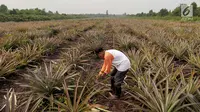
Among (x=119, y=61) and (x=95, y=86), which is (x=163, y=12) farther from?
(x=119, y=61)

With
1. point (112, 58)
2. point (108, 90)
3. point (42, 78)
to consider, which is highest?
point (112, 58)

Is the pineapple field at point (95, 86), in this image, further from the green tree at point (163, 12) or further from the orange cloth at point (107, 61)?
the green tree at point (163, 12)

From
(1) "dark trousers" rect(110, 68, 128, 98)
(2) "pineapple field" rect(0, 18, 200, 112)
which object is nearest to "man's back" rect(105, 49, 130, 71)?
(1) "dark trousers" rect(110, 68, 128, 98)

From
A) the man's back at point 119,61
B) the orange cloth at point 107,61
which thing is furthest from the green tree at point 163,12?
the orange cloth at point 107,61

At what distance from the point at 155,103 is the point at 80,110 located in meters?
1.14

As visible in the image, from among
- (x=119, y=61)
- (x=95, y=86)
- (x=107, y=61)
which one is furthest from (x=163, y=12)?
(x=107, y=61)

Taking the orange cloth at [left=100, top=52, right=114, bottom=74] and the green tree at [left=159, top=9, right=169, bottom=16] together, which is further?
the green tree at [left=159, top=9, right=169, bottom=16]

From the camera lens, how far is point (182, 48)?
6434mm

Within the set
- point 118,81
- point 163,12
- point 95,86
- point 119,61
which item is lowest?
point 95,86

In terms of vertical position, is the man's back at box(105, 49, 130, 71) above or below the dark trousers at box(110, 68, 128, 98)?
above

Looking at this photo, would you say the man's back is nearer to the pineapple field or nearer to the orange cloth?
the orange cloth

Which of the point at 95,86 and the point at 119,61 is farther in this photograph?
the point at 95,86

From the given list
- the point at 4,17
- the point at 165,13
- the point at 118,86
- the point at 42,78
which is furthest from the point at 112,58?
the point at 165,13

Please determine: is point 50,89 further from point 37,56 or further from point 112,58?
Answer: point 37,56
